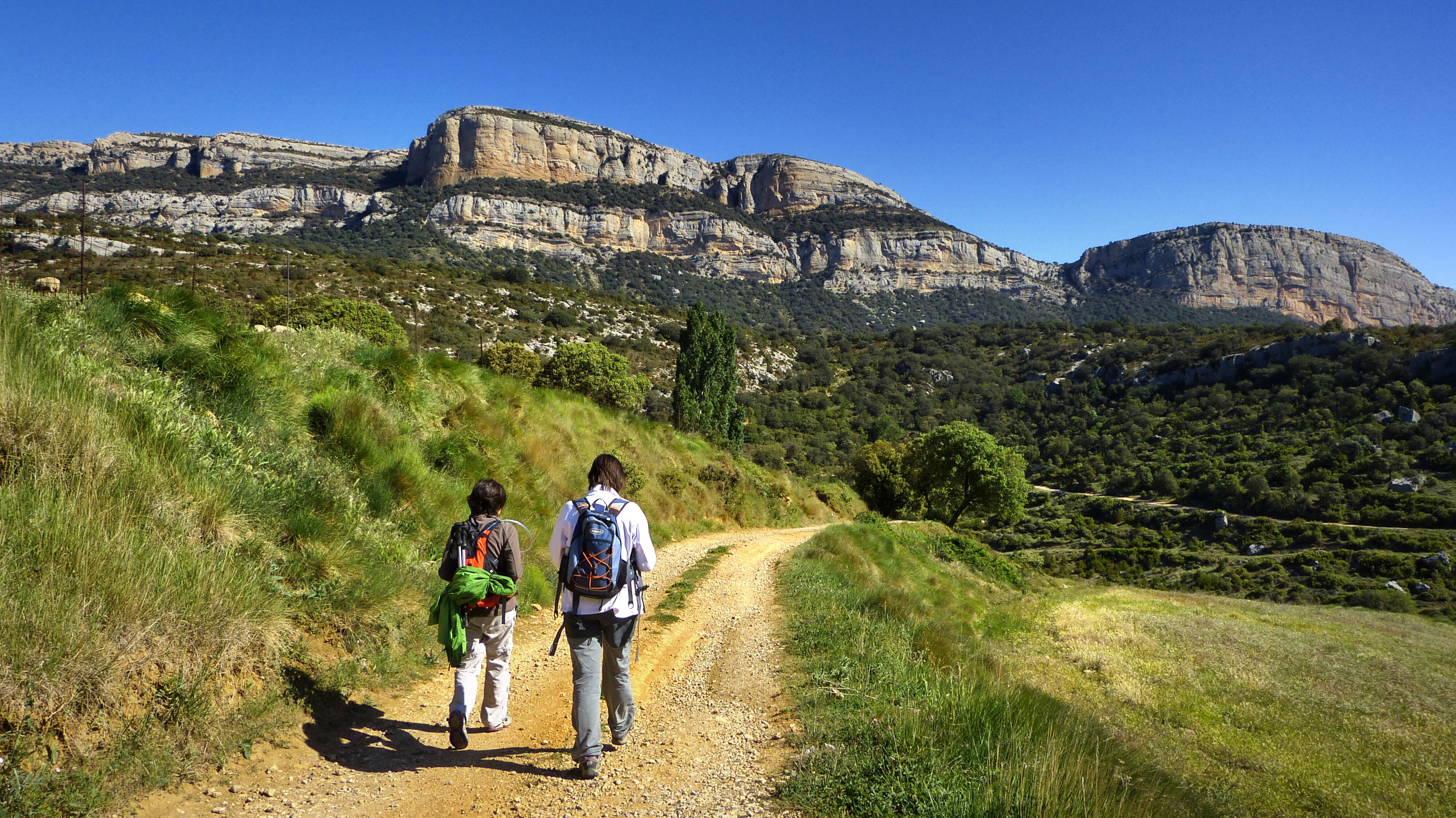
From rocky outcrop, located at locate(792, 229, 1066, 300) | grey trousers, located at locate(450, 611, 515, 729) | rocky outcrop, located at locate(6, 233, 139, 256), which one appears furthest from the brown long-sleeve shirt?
rocky outcrop, located at locate(792, 229, 1066, 300)

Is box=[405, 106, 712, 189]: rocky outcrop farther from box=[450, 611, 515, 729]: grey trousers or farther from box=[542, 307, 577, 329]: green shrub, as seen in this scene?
box=[450, 611, 515, 729]: grey trousers

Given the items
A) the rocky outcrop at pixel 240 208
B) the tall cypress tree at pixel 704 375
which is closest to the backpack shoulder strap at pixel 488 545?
the tall cypress tree at pixel 704 375

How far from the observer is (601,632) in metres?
4.04

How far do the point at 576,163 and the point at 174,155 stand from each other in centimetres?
10768

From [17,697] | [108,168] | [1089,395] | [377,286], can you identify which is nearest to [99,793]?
[17,697]

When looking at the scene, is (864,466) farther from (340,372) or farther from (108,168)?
(108,168)

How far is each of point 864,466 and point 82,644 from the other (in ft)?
131

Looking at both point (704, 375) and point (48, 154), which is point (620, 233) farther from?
point (48, 154)

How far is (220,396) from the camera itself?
658 cm

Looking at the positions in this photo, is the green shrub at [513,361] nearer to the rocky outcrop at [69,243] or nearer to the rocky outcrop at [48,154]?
the rocky outcrop at [69,243]

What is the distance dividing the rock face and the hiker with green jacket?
189 metres

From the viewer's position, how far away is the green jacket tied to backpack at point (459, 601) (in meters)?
3.98

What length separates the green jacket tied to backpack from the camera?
398cm

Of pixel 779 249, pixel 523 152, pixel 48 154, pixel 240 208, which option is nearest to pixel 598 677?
pixel 779 249
